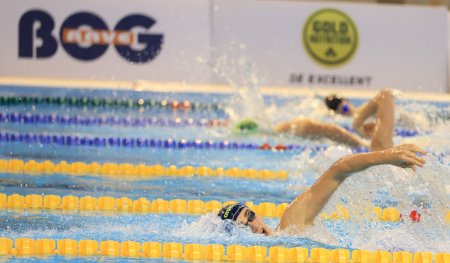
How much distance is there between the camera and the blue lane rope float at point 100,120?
7.48m

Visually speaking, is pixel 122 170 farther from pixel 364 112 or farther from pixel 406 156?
pixel 406 156

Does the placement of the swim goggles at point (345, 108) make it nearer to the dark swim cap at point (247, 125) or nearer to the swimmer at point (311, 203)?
the dark swim cap at point (247, 125)

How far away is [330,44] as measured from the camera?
32.1 ft

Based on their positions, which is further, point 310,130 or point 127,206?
point 310,130

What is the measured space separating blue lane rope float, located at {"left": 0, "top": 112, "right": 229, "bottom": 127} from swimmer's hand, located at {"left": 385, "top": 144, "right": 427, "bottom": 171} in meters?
4.45

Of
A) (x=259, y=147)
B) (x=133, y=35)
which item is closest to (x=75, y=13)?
(x=133, y=35)

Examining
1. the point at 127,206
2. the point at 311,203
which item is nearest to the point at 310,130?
the point at 127,206

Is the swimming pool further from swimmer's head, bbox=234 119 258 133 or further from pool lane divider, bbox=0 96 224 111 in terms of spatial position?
swimmer's head, bbox=234 119 258 133

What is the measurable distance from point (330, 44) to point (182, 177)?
438cm

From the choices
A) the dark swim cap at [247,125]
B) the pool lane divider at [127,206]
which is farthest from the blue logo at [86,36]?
the pool lane divider at [127,206]

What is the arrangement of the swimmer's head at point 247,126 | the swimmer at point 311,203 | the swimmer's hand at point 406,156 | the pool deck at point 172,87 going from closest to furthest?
the swimmer's hand at point 406,156 < the swimmer at point 311,203 < the swimmer's head at point 247,126 < the pool deck at point 172,87

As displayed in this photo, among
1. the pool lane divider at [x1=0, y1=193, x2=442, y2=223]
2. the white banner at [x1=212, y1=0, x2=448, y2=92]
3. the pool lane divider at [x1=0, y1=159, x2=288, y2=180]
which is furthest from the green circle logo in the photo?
the pool lane divider at [x1=0, y1=193, x2=442, y2=223]

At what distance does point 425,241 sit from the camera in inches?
160

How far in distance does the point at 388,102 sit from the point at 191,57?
12.5 feet
